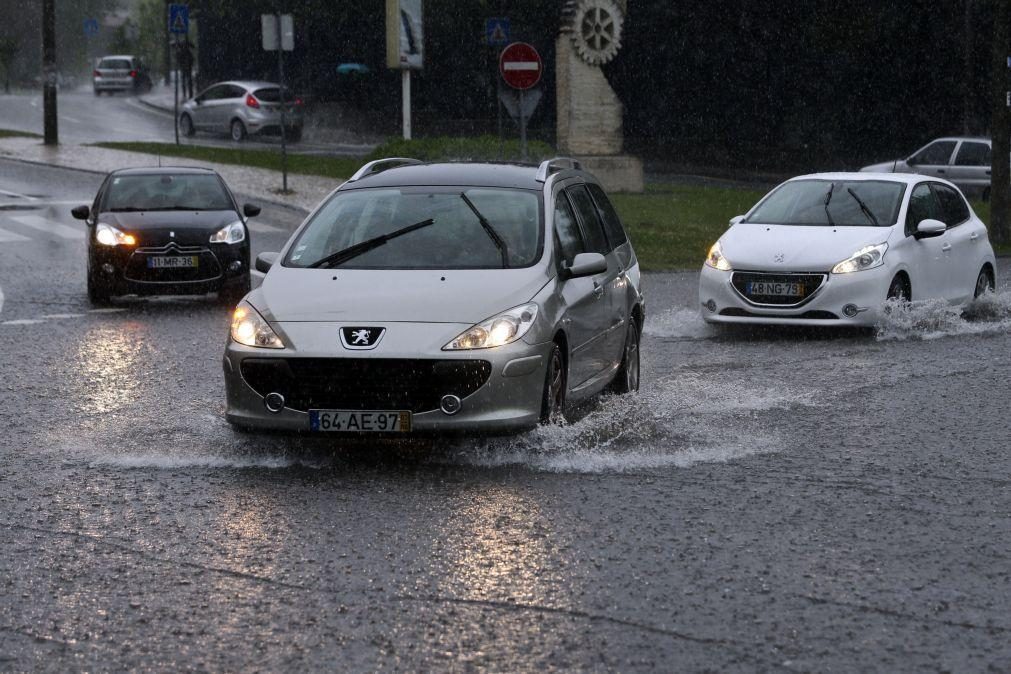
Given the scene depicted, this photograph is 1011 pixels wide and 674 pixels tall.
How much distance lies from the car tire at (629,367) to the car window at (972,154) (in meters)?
24.8

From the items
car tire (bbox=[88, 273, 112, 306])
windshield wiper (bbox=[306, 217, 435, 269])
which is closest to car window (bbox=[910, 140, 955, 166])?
car tire (bbox=[88, 273, 112, 306])

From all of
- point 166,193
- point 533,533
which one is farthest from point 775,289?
point 533,533

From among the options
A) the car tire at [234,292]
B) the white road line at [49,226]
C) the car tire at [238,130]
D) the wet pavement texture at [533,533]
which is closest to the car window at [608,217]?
the wet pavement texture at [533,533]

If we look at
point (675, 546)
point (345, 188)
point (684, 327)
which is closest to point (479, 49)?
point (684, 327)

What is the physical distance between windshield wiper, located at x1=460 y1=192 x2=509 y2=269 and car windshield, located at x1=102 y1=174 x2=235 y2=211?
919 cm

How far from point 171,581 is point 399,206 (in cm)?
410

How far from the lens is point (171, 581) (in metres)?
6.49

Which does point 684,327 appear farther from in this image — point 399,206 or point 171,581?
point 171,581

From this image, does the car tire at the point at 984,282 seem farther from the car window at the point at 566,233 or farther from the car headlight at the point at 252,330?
the car headlight at the point at 252,330

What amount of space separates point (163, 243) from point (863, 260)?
7120mm

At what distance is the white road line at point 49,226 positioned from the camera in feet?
84.1

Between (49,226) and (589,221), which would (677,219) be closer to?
(49,226)

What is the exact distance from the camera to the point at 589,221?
35.7 ft

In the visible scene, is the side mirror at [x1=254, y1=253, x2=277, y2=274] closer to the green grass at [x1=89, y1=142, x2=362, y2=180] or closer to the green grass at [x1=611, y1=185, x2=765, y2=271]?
the green grass at [x1=611, y1=185, x2=765, y2=271]
